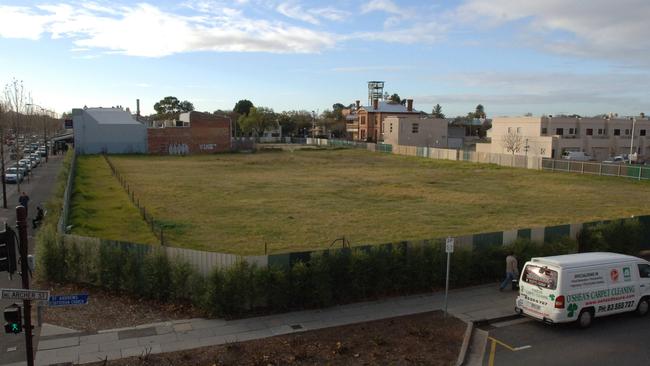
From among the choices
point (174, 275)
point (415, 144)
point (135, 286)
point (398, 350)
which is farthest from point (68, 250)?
point (415, 144)

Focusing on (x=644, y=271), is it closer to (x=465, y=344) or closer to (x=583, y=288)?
(x=583, y=288)

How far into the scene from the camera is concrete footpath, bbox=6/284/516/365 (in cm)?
1224

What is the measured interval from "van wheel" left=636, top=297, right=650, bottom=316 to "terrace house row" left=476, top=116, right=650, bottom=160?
228 feet

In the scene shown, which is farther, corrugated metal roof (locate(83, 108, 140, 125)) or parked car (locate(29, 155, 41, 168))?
corrugated metal roof (locate(83, 108, 140, 125))

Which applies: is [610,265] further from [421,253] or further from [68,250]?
[68,250]

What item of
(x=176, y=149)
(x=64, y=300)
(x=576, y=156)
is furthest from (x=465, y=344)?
(x=176, y=149)

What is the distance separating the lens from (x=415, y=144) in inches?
4215

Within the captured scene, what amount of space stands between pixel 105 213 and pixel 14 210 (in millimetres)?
7009

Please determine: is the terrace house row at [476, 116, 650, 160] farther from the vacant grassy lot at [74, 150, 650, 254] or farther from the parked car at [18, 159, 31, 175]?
the parked car at [18, 159, 31, 175]

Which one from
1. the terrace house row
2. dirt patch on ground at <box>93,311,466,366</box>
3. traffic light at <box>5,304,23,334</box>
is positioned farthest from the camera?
the terrace house row

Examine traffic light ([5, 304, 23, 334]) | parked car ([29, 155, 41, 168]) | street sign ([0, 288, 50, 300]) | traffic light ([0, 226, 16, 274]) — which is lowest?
parked car ([29, 155, 41, 168])

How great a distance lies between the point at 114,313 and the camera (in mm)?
14633

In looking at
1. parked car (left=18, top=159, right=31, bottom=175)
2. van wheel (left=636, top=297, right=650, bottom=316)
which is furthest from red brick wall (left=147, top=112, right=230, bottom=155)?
van wheel (left=636, top=297, right=650, bottom=316)

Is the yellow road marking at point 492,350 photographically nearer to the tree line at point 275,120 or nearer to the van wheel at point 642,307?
the van wheel at point 642,307
